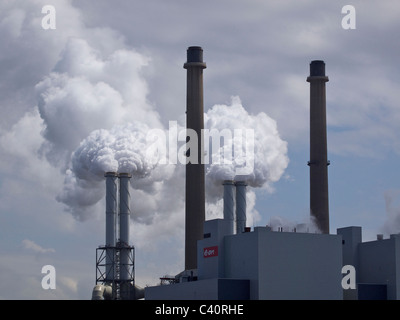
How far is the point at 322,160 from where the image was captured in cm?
10750

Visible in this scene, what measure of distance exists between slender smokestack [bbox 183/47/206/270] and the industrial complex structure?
0.32 feet

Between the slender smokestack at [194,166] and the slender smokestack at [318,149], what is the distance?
12360mm

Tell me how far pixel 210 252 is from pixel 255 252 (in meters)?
6.51

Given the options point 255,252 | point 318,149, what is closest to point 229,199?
point 318,149

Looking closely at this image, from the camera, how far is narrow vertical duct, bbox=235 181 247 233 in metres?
102

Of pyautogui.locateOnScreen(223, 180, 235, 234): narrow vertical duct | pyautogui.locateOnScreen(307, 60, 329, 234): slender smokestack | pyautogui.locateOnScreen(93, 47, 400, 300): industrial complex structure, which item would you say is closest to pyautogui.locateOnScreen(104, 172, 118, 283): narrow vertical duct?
pyautogui.locateOnScreen(93, 47, 400, 300): industrial complex structure

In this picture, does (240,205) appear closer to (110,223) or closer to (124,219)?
(124,219)

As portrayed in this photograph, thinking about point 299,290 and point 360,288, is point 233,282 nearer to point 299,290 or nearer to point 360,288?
point 299,290
